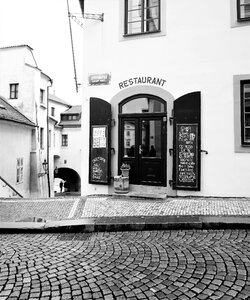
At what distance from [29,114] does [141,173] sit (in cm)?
1586

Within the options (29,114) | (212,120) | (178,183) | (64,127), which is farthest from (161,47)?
(64,127)

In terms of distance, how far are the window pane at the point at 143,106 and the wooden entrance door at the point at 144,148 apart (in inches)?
8.3

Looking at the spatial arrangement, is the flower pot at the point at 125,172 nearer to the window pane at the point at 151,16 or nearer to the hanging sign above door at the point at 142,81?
the hanging sign above door at the point at 142,81

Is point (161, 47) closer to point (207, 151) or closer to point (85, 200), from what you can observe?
point (207, 151)

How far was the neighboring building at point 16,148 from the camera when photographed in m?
18.0

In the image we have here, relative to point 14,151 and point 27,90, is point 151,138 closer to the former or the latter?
point 14,151

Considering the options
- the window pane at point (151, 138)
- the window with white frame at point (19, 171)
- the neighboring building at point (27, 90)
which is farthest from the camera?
the neighboring building at point (27, 90)

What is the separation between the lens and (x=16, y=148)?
19.9m

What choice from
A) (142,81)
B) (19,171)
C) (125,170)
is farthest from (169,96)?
(19,171)

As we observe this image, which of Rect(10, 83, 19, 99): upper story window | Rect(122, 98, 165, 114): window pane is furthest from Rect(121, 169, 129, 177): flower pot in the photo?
Rect(10, 83, 19, 99): upper story window

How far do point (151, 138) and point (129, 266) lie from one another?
5.67 meters

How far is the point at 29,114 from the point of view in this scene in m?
22.6

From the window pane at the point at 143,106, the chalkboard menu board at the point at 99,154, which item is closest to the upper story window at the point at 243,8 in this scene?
the window pane at the point at 143,106

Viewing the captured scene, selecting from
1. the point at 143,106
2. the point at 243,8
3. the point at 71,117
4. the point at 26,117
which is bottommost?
the point at 143,106
